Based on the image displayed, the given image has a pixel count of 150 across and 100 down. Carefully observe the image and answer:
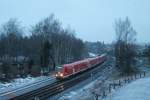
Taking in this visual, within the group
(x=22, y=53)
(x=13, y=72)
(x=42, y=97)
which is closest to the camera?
(x=42, y=97)

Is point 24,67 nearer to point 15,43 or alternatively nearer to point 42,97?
point 42,97

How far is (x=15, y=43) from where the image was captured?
9638 centimetres

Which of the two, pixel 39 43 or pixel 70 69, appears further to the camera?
pixel 39 43

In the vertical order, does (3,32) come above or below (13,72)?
above

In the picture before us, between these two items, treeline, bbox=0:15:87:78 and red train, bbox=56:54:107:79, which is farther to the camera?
treeline, bbox=0:15:87:78

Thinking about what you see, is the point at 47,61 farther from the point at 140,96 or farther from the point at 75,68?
the point at 140,96

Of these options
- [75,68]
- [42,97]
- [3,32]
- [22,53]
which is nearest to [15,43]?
[22,53]

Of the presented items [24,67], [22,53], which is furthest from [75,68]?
[22,53]

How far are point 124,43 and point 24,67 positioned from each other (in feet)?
102

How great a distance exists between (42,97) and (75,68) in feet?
86.9

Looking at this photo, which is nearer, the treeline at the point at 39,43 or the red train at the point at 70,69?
the red train at the point at 70,69

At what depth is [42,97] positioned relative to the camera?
32.8m

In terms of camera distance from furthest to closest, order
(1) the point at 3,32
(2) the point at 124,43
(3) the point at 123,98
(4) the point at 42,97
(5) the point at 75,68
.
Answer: (1) the point at 3,32 → (2) the point at 124,43 → (5) the point at 75,68 → (4) the point at 42,97 → (3) the point at 123,98

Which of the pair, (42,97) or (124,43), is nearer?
(42,97)
